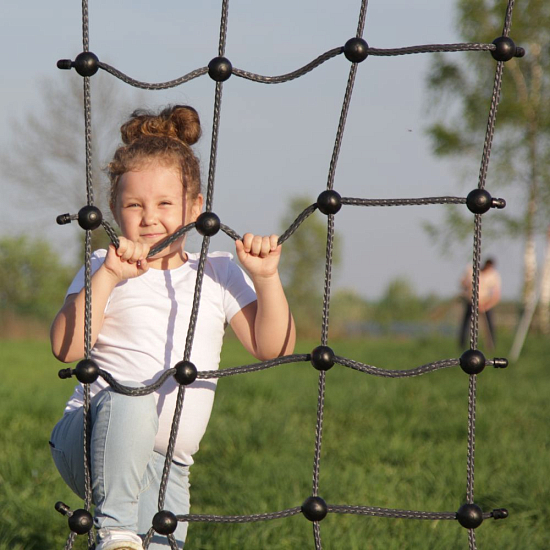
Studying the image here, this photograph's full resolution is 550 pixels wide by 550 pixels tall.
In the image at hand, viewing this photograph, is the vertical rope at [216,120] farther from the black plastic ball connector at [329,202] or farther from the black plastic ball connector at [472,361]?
the black plastic ball connector at [472,361]

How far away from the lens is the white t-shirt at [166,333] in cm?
221

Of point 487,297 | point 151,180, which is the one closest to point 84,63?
point 151,180

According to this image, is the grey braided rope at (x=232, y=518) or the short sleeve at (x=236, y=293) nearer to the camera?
the grey braided rope at (x=232, y=518)

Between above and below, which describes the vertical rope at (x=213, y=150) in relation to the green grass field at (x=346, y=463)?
above

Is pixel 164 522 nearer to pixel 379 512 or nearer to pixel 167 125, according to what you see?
pixel 379 512

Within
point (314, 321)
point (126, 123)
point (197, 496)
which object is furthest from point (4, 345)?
point (126, 123)

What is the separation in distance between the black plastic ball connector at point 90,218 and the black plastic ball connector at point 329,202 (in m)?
0.54

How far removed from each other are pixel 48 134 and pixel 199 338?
737 inches

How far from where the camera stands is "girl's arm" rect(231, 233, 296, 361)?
83.0 inches

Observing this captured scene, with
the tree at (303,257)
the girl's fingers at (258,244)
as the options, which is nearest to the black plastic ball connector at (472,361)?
the girl's fingers at (258,244)

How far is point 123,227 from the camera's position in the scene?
2.24m

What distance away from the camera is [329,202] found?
84.7 inches

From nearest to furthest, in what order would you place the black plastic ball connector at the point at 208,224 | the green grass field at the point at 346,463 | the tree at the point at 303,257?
the black plastic ball connector at the point at 208,224 → the green grass field at the point at 346,463 → the tree at the point at 303,257

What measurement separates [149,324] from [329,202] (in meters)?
0.56
